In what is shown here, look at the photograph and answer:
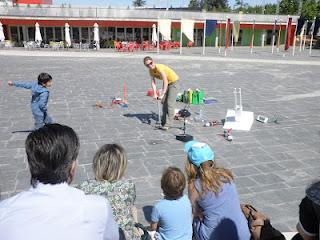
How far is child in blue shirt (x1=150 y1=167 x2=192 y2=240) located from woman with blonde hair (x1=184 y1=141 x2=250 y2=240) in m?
0.13

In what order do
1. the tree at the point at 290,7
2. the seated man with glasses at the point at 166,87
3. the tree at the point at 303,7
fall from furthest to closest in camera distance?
1. the tree at the point at 290,7
2. the tree at the point at 303,7
3. the seated man with glasses at the point at 166,87

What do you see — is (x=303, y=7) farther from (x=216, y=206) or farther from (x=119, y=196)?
(x=119, y=196)

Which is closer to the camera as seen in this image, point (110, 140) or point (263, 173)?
point (263, 173)

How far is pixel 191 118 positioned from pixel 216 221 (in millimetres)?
6296

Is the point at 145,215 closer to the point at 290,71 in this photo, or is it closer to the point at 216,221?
the point at 216,221

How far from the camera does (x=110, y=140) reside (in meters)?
7.36

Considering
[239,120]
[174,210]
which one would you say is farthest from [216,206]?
[239,120]

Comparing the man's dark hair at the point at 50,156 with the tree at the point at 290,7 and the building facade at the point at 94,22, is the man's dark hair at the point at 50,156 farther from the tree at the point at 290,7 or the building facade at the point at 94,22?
the tree at the point at 290,7

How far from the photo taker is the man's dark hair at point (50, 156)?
1726 millimetres

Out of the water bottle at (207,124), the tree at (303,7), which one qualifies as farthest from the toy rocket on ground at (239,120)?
the tree at (303,7)

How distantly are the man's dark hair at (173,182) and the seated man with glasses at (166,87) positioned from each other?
15.3 feet

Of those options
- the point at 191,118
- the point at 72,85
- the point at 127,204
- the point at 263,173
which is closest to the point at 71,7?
the point at 72,85

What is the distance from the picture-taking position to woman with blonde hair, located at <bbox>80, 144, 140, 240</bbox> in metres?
2.81

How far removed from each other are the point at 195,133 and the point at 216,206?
509 cm
